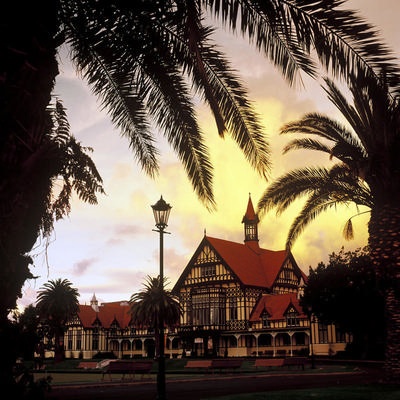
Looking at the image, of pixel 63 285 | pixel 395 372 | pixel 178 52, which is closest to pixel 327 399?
pixel 395 372

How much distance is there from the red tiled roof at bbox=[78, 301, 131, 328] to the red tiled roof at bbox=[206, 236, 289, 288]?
1890cm

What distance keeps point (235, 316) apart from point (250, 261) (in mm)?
10816

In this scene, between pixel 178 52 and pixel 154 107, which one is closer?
pixel 178 52

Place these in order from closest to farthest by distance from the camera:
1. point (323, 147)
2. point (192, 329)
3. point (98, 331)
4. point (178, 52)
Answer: point (178, 52) → point (323, 147) → point (192, 329) → point (98, 331)

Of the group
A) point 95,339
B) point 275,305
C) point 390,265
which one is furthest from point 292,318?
point 390,265

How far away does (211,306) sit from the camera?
70.2 meters

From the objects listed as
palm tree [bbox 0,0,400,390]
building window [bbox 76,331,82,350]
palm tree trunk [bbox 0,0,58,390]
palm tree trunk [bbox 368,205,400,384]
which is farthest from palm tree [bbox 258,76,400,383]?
building window [bbox 76,331,82,350]

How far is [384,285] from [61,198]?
10.3 meters

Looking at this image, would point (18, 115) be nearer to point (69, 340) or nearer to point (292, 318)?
point (292, 318)

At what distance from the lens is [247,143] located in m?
9.72

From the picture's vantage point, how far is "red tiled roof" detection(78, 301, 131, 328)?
84812 mm

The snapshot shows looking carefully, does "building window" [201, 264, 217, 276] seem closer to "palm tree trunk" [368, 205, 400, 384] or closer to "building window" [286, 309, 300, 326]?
"building window" [286, 309, 300, 326]

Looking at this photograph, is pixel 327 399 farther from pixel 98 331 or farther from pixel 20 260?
pixel 98 331

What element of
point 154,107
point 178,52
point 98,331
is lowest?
point 98,331
